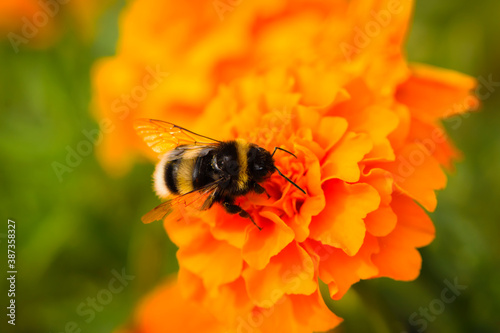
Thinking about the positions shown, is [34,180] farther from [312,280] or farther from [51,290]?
[312,280]

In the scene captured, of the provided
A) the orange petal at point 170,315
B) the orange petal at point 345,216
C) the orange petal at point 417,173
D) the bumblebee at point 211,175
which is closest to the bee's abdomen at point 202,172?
the bumblebee at point 211,175

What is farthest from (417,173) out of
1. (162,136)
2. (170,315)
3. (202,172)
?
(170,315)

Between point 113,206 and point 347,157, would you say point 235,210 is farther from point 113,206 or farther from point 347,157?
point 113,206

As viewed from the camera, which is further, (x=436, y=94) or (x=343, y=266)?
(x=436, y=94)

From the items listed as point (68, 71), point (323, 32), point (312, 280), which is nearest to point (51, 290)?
point (68, 71)

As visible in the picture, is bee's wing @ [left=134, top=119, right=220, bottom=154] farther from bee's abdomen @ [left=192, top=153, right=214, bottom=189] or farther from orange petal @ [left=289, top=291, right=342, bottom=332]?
orange petal @ [left=289, top=291, right=342, bottom=332]

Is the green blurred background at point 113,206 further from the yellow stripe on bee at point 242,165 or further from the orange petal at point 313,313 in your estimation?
the yellow stripe on bee at point 242,165
